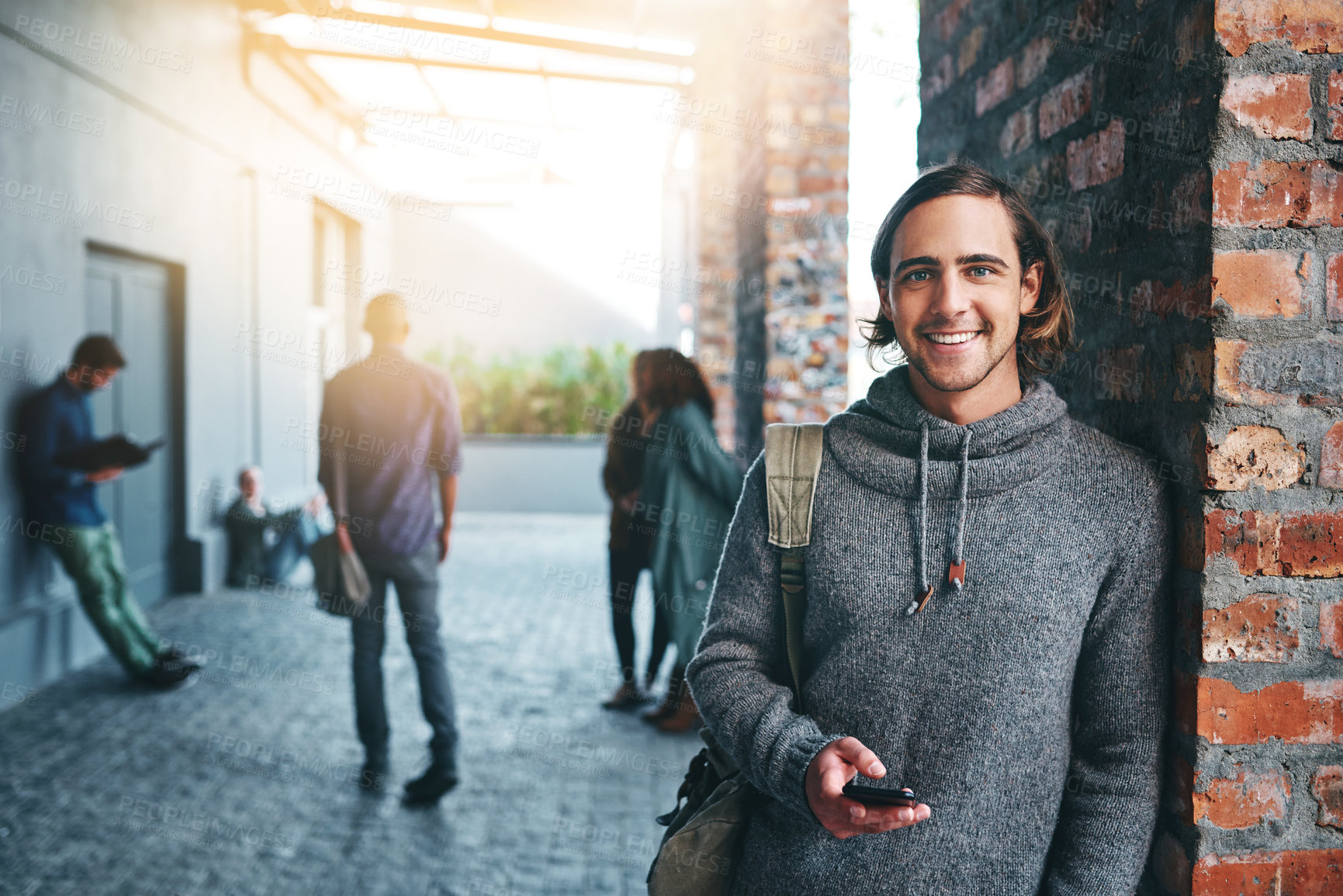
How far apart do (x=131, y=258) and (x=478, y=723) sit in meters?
4.06

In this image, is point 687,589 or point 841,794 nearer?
point 841,794

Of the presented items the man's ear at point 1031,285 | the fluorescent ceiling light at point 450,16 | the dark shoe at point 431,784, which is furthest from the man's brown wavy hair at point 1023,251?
the fluorescent ceiling light at point 450,16

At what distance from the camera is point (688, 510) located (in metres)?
3.99

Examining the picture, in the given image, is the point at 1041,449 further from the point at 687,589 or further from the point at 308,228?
the point at 308,228

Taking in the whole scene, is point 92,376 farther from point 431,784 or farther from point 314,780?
point 431,784

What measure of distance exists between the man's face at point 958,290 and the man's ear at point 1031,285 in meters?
0.07

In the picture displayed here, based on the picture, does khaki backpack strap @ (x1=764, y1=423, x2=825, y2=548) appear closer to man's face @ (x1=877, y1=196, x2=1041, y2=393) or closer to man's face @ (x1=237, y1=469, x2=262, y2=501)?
→ man's face @ (x1=877, y1=196, x2=1041, y2=393)

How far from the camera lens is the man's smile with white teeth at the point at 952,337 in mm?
1229

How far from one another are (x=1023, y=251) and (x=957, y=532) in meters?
0.44

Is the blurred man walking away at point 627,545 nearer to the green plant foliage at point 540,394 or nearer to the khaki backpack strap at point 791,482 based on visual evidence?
the khaki backpack strap at point 791,482

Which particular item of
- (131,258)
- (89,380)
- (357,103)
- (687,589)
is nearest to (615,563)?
(687,589)

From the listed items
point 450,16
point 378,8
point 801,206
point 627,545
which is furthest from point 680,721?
point 378,8

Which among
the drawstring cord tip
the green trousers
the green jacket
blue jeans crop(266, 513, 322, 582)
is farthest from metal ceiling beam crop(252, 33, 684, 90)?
the drawstring cord tip

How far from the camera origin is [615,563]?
4.52 meters
